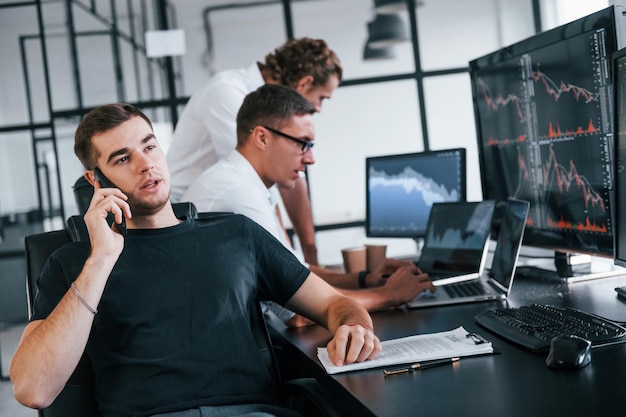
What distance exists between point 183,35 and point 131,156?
392 cm

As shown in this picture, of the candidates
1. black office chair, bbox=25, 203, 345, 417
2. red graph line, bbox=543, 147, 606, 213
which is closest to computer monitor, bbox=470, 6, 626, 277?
red graph line, bbox=543, 147, 606, 213

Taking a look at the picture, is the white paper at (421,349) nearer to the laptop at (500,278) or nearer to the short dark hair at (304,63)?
the laptop at (500,278)

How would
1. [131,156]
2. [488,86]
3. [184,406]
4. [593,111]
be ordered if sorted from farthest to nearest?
[488,86]
[593,111]
[131,156]
[184,406]

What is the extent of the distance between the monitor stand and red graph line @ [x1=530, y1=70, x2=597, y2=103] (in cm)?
48

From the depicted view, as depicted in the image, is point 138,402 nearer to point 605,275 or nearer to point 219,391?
point 219,391

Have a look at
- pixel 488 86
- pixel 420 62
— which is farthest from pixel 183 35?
pixel 488 86

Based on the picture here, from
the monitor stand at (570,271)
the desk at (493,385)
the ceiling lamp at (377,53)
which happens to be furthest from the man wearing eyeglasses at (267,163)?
the ceiling lamp at (377,53)

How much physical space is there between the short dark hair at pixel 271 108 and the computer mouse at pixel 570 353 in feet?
4.40

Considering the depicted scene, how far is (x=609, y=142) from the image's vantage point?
2.01 metres

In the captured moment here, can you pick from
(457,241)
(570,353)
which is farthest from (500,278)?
(570,353)

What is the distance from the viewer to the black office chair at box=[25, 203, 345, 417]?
5.49 feet

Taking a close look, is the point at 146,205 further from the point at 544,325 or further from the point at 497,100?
the point at 497,100

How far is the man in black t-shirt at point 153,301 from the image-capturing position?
164cm

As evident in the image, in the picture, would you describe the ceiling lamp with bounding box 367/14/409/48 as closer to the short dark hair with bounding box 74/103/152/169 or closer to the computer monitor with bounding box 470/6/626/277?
the computer monitor with bounding box 470/6/626/277
